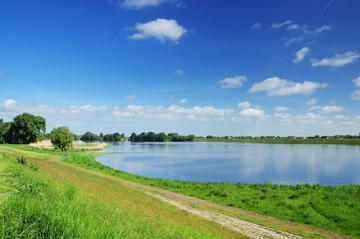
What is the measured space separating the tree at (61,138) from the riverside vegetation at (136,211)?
59866mm

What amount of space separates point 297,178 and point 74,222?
48.0 m

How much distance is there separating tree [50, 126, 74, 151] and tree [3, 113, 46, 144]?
11845 mm

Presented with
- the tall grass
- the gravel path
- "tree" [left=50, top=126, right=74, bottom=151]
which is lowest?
the tall grass

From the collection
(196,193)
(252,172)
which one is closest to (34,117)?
(252,172)

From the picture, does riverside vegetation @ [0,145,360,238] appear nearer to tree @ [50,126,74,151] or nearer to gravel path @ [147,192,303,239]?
gravel path @ [147,192,303,239]

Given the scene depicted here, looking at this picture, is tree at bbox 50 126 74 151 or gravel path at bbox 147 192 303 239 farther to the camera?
tree at bbox 50 126 74 151

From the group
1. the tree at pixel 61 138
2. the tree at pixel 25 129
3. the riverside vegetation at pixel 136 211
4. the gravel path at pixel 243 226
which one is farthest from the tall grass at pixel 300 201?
the tree at pixel 25 129

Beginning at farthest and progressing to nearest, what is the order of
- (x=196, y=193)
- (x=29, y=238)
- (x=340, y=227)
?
(x=196, y=193) < (x=340, y=227) < (x=29, y=238)

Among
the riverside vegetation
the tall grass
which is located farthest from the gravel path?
the tall grass

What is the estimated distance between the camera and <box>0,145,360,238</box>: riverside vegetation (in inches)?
252

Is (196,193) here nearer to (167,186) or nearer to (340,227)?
(167,186)

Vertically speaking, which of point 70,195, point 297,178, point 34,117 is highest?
point 34,117

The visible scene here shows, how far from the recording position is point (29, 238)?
18.5 feet

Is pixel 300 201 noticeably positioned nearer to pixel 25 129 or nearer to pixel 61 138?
pixel 61 138
